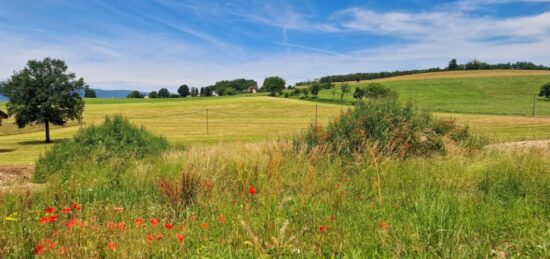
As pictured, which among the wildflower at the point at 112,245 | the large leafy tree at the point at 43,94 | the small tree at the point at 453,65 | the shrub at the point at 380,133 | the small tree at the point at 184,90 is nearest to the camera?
the wildflower at the point at 112,245

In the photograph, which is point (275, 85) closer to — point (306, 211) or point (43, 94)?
point (43, 94)

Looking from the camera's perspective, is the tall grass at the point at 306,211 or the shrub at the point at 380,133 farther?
the shrub at the point at 380,133

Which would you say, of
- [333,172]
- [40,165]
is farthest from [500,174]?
[40,165]

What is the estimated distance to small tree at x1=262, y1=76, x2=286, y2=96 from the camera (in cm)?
10635

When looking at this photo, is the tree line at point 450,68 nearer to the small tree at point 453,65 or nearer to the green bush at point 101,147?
the small tree at point 453,65

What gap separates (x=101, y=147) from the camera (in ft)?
34.8

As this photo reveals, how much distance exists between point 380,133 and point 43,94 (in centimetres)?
3202

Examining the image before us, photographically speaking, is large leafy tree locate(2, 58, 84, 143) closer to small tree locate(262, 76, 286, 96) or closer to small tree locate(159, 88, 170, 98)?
small tree locate(262, 76, 286, 96)

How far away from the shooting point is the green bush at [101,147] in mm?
10008

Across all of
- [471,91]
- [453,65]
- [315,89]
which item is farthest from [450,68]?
[315,89]

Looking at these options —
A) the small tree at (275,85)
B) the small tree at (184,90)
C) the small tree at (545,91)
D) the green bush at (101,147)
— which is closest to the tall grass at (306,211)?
the green bush at (101,147)

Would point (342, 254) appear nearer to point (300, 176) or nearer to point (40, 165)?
point (300, 176)

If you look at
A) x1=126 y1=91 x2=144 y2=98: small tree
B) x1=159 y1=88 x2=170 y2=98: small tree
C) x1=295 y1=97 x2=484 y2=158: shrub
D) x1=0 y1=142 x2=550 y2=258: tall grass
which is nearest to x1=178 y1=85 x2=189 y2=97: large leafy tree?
x1=159 y1=88 x2=170 y2=98: small tree

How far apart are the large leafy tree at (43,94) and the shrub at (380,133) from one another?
97.9 feet
